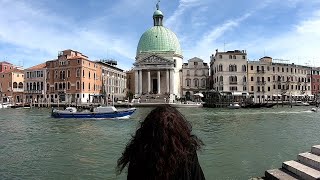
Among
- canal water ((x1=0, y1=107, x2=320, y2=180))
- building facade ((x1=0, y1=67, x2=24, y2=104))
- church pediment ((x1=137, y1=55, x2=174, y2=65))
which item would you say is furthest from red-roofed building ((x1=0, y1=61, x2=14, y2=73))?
canal water ((x1=0, y1=107, x2=320, y2=180))

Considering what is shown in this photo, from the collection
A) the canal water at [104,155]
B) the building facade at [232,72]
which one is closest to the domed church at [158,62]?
the building facade at [232,72]

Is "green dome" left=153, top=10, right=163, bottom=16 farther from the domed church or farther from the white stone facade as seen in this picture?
the white stone facade

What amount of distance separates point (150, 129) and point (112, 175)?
7.46m

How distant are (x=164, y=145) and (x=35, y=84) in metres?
69.3

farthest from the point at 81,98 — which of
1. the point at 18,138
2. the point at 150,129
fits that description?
the point at 150,129

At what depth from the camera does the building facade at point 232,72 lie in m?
67.9

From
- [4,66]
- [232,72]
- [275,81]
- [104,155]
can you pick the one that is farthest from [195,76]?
[104,155]

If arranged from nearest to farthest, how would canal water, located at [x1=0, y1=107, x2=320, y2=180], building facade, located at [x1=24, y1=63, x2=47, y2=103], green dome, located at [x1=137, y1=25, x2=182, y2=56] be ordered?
canal water, located at [x1=0, y1=107, x2=320, y2=180], building facade, located at [x1=24, y1=63, x2=47, y2=103], green dome, located at [x1=137, y1=25, x2=182, y2=56]

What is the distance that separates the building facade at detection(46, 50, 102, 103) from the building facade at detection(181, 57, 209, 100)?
1927 cm

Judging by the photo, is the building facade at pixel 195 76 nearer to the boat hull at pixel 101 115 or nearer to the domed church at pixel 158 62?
the domed church at pixel 158 62

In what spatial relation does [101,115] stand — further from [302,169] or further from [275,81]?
[275,81]

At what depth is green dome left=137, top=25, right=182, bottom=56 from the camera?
7625cm

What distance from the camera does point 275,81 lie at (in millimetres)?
71688

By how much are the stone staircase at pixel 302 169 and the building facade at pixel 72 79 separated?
2207 inches
